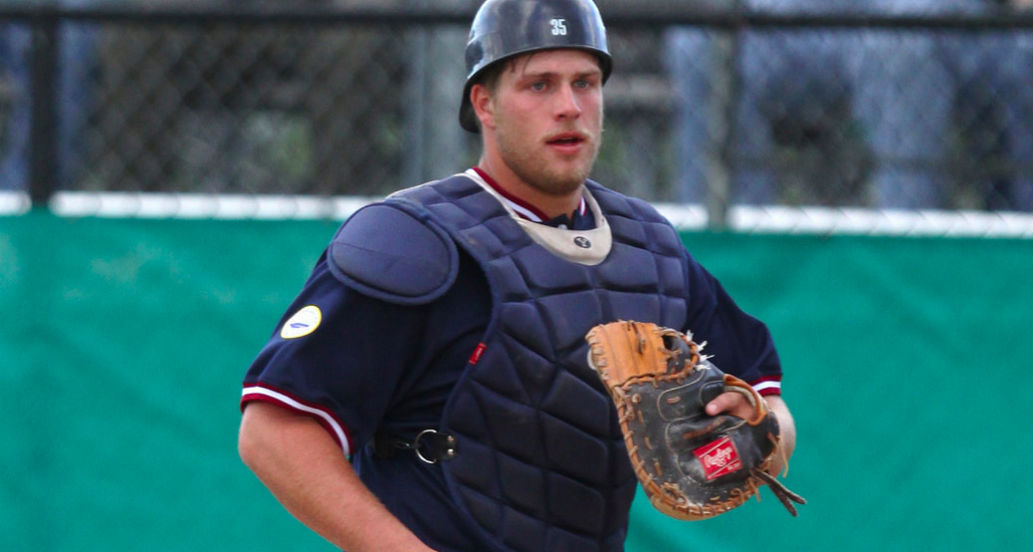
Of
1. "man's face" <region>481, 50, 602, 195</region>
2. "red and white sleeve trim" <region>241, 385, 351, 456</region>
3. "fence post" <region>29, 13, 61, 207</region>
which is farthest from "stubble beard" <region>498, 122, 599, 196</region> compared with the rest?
"fence post" <region>29, 13, 61, 207</region>

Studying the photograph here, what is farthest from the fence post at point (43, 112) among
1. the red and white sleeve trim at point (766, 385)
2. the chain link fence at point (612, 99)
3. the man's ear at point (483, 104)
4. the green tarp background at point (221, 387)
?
the red and white sleeve trim at point (766, 385)

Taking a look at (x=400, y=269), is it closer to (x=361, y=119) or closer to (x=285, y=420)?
(x=285, y=420)

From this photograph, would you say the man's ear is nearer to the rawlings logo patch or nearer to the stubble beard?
the stubble beard

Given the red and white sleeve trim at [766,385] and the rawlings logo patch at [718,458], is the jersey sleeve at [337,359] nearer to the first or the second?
the rawlings logo patch at [718,458]

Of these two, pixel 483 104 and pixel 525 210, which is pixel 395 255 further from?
pixel 483 104

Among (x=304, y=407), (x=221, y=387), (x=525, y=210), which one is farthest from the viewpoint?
(x=221, y=387)

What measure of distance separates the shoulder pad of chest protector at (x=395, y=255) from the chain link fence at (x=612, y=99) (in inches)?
81.5

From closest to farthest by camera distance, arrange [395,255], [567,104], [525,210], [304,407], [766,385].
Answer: [304,407], [395,255], [567,104], [525,210], [766,385]

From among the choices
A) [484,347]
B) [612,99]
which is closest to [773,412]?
[484,347]

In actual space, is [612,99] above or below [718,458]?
below

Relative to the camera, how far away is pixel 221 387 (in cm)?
448

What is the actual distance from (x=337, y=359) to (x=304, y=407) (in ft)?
0.35

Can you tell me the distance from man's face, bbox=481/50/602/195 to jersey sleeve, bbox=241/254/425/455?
0.39 meters

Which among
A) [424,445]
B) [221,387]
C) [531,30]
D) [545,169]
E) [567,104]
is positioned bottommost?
[221,387]
